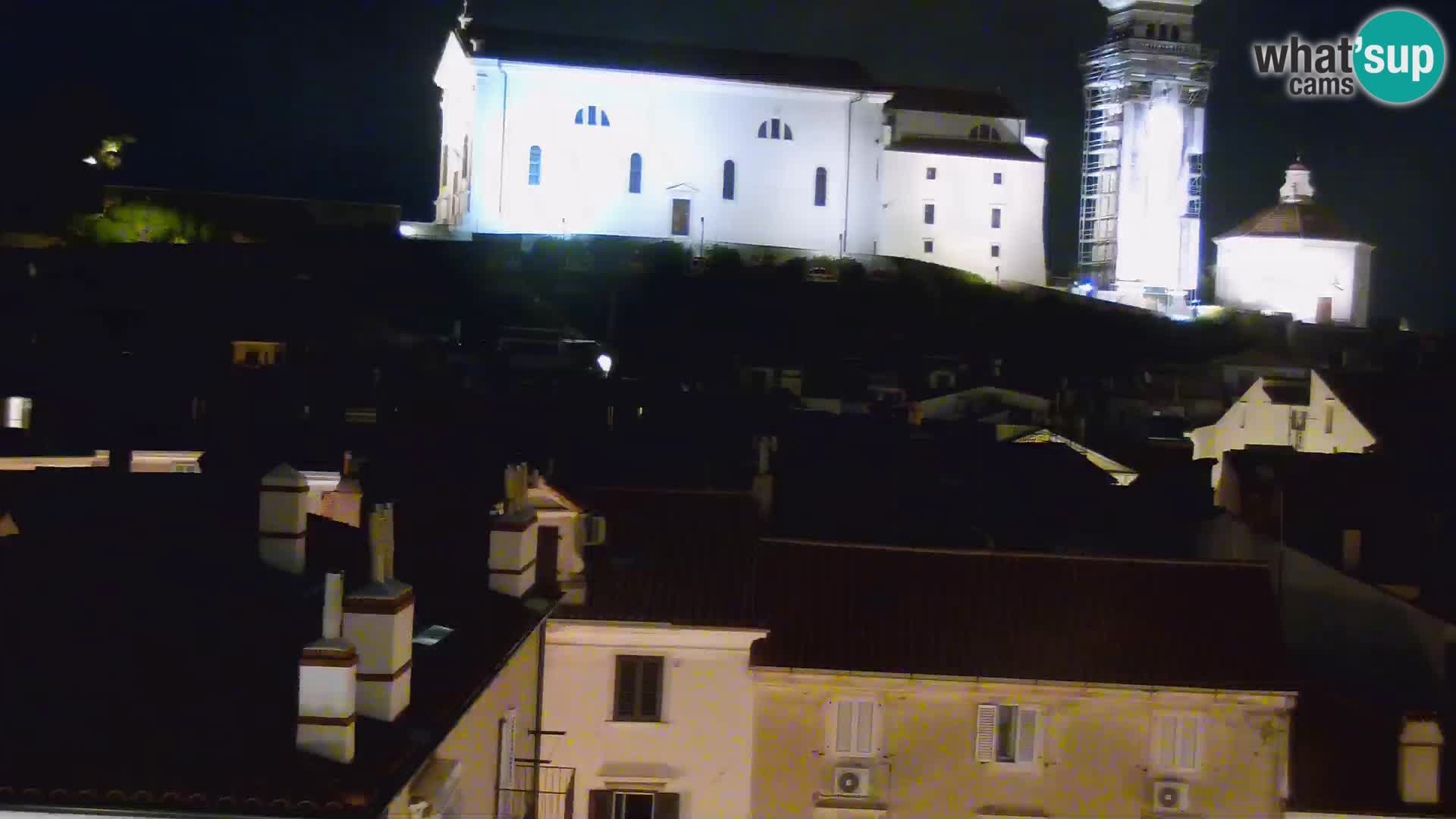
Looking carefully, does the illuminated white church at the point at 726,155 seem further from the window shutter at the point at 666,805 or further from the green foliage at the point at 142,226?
the window shutter at the point at 666,805

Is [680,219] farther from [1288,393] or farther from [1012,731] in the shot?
[1012,731]

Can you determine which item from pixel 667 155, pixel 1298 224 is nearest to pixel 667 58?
pixel 667 155

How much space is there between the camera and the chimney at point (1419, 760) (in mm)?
16797

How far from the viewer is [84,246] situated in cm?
5278

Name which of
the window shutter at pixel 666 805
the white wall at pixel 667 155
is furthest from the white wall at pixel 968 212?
the window shutter at pixel 666 805

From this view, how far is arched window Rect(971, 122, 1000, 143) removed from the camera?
63000 mm

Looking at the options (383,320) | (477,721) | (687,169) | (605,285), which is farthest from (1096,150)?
(477,721)

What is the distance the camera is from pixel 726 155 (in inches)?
2349

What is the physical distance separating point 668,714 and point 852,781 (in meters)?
1.85

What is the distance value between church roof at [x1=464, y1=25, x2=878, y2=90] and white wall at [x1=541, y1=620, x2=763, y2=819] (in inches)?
1690

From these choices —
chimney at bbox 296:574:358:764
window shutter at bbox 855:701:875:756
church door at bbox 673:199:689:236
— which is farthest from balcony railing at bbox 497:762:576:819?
church door at bbox 673:199:689:236

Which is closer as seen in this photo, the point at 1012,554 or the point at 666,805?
the point at 666,805

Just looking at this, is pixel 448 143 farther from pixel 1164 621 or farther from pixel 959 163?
pixel 1164 621

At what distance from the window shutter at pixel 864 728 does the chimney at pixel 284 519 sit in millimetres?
7658
